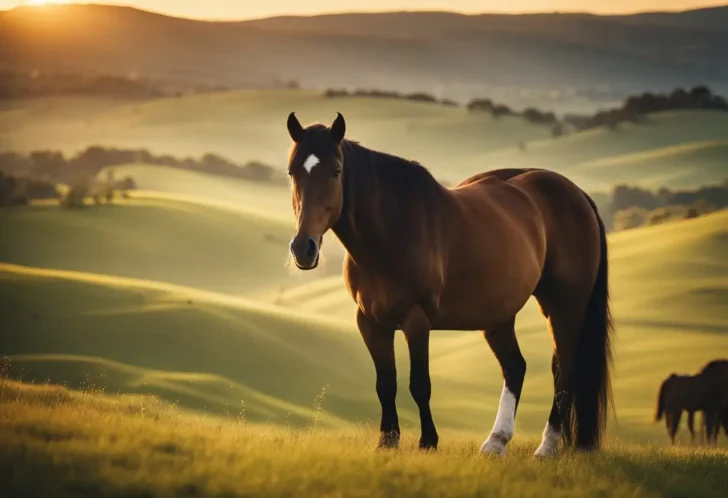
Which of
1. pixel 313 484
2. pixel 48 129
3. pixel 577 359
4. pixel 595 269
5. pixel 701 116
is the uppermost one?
pixel 701 116

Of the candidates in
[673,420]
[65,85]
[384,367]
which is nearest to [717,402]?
[673,420]

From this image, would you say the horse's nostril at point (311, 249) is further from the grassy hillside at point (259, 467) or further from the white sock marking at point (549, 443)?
the white sock marking at point (549, 443)

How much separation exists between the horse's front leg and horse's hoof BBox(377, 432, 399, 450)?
24cm

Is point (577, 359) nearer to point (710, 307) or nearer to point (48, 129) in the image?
point (710, 307)

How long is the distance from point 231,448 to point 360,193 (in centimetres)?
250

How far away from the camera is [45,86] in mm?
165125

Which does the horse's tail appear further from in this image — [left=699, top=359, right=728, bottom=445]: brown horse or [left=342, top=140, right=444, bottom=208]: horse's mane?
[left=699, top=359, right=728, bottom=445]: brown horse

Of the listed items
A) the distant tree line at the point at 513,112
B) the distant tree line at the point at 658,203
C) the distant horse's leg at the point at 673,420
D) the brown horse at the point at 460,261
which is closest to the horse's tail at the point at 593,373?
the brown horse at the point at 460,261

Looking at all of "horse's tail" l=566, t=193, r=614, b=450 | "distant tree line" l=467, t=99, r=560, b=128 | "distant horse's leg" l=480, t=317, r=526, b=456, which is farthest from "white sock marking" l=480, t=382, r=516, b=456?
"distant tree line" l=467, t=99, r=560, b=128

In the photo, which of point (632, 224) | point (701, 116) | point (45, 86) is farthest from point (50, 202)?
point (701, 116)

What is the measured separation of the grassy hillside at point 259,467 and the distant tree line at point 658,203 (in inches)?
3315

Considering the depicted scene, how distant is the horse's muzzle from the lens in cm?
849

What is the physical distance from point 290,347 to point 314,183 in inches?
1487

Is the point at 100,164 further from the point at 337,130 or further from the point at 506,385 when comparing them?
the point at 337,130
